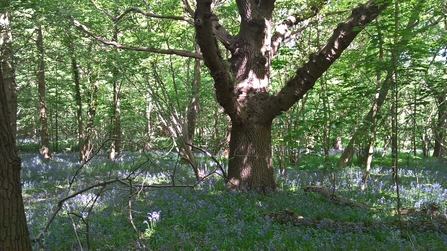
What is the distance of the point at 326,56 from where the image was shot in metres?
6.84

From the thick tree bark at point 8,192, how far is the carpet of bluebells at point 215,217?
0.23m

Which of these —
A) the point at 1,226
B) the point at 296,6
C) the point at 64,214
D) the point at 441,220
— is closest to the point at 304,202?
the point at 441,220

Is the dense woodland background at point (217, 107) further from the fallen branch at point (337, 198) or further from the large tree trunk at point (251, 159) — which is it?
the large tree trunk at point (251, 159)

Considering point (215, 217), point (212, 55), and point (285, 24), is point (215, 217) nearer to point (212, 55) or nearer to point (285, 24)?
point (212, 55)

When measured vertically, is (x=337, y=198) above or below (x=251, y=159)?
below

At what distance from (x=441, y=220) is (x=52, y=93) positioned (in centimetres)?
2346

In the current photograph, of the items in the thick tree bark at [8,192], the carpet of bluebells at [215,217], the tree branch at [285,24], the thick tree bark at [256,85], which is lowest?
the carpet of bluebells at [215,217]

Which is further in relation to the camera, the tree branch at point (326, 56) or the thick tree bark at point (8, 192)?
the tree branch at point (326, 56)

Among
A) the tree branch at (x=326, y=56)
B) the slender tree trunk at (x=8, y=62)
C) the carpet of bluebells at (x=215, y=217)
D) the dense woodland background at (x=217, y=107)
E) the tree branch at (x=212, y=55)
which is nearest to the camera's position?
the carpet of bluebells at (x=215, y=217)

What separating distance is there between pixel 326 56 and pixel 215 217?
3.74 m

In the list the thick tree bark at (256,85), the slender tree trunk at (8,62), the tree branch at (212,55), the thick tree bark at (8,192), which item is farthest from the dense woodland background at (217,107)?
the thick tree bark at (8,192)

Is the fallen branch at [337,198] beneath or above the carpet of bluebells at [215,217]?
above

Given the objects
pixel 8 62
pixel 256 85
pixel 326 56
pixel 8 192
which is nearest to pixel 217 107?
pixel 256 85

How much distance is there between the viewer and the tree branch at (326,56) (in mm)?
6629
